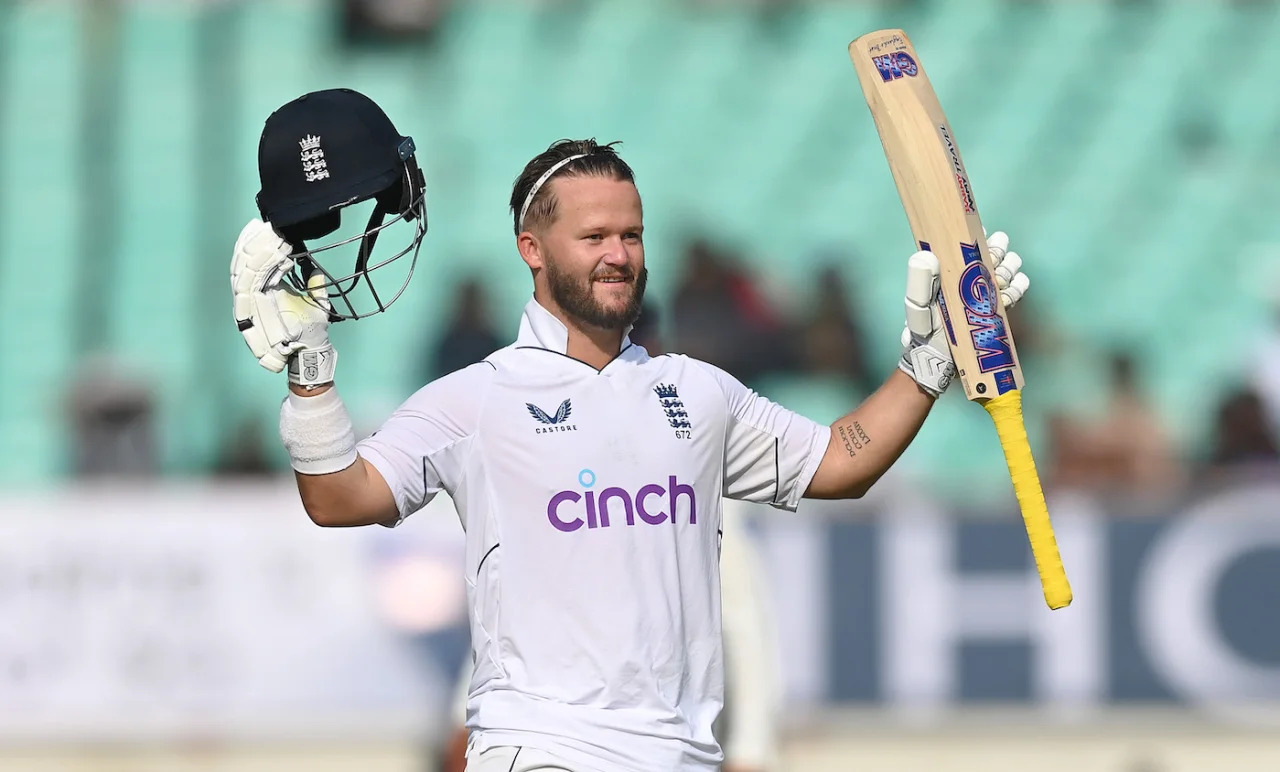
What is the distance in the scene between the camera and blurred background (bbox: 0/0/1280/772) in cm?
819

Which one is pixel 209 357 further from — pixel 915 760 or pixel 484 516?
pixel 484 516

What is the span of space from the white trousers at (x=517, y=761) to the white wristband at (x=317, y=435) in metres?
0.59

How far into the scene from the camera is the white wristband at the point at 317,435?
335cm

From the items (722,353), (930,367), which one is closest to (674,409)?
(930,367)

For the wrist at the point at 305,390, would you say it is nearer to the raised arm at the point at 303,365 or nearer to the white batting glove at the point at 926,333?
the raised arm at the point at 303,365

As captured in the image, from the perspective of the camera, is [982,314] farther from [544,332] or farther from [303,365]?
[303,365]

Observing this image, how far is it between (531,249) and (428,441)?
45 cm

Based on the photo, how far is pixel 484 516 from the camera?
3533 mm

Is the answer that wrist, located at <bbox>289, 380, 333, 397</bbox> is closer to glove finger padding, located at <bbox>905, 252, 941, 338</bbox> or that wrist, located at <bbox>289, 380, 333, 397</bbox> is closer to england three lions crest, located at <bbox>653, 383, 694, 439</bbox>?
england three lions crest, located at <bbox>653, 383, 694, 439</bbox>

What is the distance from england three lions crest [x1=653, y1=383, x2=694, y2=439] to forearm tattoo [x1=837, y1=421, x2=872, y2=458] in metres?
0.34

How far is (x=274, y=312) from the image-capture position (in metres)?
3.32

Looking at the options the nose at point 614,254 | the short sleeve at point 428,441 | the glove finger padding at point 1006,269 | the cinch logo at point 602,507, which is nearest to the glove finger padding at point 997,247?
the glove finger padding at point 1006,269

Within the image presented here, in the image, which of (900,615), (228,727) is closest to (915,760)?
(900,615)

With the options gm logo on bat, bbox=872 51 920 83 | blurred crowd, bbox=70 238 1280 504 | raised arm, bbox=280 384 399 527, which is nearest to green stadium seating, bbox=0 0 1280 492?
blurred crowd, bbox=70 238 1280 504
